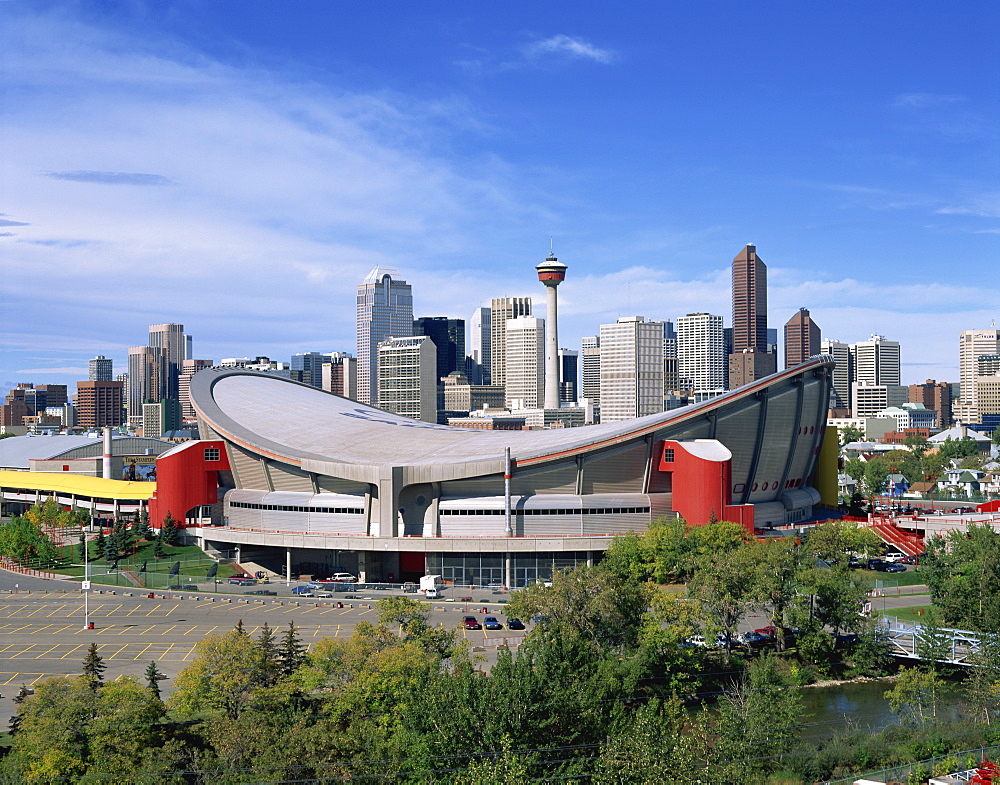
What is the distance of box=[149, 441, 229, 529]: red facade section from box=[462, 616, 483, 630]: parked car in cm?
3629

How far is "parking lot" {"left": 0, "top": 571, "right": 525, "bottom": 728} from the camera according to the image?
48.0 meters

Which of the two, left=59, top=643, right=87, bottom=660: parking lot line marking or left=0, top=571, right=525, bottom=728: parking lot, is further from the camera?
left=59, top=643, right=87, bottom=660: parking lot line marking

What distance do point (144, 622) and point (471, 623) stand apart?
1814 cm

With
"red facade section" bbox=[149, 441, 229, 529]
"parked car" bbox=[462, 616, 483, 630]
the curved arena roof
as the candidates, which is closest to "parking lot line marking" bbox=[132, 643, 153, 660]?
"parked car" bbox=[462, 616, 483, 630]

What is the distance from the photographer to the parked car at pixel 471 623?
5587 centimetres

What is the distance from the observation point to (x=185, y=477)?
85688mm

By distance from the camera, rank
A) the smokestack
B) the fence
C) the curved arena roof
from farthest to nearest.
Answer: the smokestack
the curved arena roof
the fence

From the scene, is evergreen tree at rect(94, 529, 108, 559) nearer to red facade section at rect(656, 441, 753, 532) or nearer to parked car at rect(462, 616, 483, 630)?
parked car at rect(462, 616, 483, 630)

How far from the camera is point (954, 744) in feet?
127

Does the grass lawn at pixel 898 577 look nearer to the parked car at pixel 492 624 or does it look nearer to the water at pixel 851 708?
the water at pixel 851 708

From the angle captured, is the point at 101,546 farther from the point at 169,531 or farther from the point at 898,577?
the point at 898,577

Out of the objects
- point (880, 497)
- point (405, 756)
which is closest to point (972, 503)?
point (880, 497)

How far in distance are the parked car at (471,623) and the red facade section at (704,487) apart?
21661 mm

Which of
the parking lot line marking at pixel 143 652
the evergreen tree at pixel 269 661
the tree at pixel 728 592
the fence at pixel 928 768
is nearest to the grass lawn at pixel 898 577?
the tree at pixel 728 592
